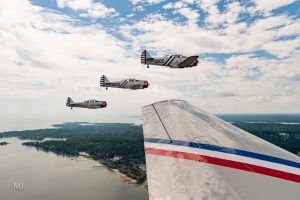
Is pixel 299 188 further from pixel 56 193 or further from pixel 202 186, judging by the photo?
pixel 56 193

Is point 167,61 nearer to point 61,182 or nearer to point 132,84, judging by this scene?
point 132,84

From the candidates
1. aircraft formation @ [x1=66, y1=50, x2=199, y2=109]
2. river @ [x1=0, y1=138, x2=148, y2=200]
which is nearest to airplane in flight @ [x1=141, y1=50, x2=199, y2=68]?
aircraft formation @ [x1=66, y1=50, x2=199, y2=109]

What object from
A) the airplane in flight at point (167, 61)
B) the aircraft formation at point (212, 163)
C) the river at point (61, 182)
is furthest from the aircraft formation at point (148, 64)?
the river at point (61, 182)

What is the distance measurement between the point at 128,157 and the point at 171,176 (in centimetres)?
12384

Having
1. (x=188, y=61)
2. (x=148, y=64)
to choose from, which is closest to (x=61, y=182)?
(x=148, y=64)

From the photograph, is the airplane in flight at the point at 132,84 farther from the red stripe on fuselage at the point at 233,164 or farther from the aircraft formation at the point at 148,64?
the red stripe on fuselage at the point at 233,164

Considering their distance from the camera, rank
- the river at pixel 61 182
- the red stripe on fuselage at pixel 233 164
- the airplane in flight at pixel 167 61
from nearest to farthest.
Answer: the red stripe on fuselage at pixel 233 164 < the airplane in flight at pixel 167 61 < the river at pixel 61 182

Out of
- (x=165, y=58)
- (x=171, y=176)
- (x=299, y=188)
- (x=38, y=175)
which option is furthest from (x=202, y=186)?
(x=38, y=175)

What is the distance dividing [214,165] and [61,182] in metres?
82.1

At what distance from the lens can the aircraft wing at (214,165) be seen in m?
3.08

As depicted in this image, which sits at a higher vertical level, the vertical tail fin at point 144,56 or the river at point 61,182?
the vertical tail fin at point 144,56

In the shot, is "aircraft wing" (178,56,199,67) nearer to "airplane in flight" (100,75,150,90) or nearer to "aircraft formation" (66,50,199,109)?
"aircraft formation" (66,50,199,109)

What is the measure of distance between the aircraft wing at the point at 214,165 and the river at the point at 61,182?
2446 inches

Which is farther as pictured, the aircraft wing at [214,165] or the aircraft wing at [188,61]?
the aircraft wing at [188,61]
